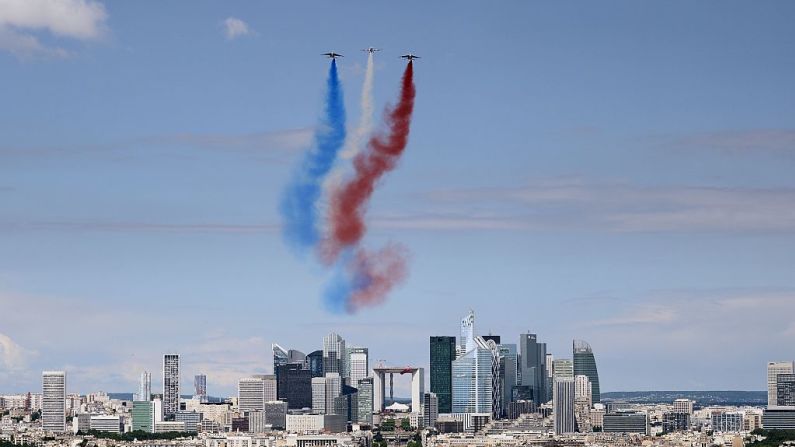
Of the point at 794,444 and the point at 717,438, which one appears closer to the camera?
the point at 794,444

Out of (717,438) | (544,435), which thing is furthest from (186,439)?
(717,438)

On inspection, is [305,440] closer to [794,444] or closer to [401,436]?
[401,436]

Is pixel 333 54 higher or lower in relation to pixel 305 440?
higher

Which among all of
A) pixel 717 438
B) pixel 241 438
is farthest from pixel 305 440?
pixel 717 438

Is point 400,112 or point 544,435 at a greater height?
point 400,112

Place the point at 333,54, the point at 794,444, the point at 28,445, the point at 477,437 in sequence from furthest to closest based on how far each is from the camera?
the point at 477,437, the point at 28,445, the point at 794,444, the point at 333,54

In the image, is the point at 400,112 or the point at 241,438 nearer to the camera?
the point at 400,112

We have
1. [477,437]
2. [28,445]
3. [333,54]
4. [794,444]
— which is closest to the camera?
[333,54]

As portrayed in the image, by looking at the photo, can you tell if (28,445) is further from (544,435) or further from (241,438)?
(544,435)
